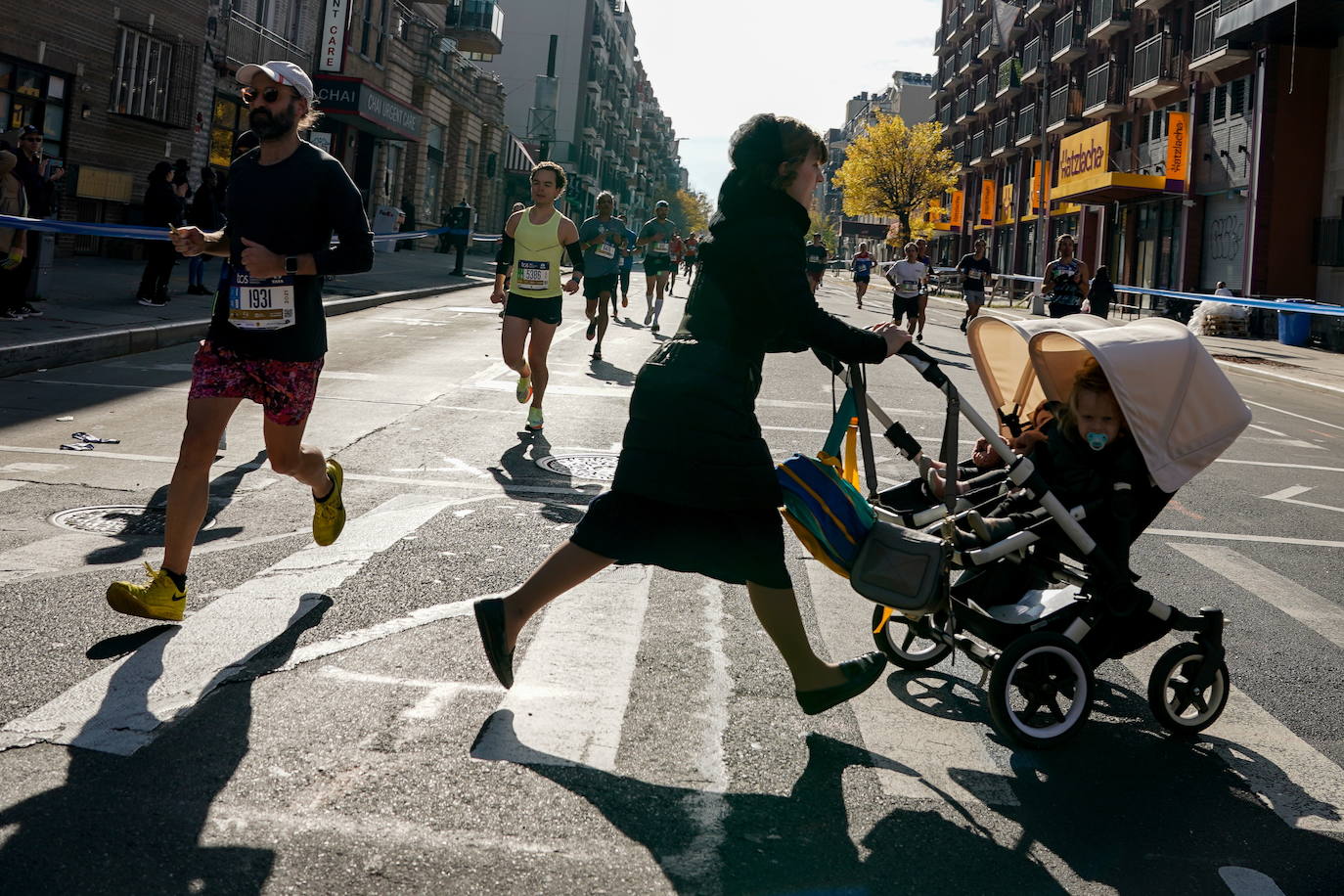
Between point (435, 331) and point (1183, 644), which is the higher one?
point (1183, 644)

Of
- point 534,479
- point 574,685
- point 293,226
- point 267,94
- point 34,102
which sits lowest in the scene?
point 534,479

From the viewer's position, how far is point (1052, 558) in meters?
4.55

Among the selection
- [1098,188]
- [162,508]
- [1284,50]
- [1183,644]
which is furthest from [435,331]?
[1098,188]

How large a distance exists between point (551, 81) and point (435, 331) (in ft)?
207

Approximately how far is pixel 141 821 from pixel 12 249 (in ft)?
38.5

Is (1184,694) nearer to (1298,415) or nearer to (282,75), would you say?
(282,75)

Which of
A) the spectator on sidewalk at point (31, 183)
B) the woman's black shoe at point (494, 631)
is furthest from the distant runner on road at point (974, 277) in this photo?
the woman's black shoe at point (494, 631)

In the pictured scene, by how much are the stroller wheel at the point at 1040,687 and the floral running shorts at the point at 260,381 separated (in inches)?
101

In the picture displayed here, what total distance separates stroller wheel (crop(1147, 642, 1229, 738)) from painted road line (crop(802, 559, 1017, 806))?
552 millimetres

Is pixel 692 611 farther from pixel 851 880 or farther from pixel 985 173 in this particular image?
pixel 985 173

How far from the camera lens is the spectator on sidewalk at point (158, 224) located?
1562 centimetres

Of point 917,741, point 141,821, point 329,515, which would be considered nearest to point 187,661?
point 141,821

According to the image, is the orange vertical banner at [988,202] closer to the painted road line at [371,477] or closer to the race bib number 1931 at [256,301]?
the painted road line at [371,477]

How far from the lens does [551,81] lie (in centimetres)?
7719
